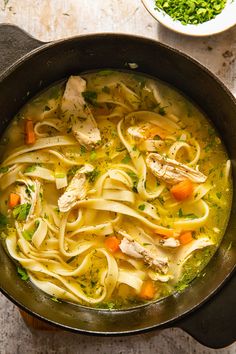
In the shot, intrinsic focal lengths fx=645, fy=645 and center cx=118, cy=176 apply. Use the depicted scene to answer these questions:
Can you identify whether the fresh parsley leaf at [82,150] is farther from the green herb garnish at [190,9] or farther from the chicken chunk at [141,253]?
the green herb garnish at [190,9]

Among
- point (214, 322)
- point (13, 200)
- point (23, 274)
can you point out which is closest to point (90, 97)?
point (13, 200)

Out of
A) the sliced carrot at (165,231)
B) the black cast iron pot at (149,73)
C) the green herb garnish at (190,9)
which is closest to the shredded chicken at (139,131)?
the black cast iron pot at (149,73)

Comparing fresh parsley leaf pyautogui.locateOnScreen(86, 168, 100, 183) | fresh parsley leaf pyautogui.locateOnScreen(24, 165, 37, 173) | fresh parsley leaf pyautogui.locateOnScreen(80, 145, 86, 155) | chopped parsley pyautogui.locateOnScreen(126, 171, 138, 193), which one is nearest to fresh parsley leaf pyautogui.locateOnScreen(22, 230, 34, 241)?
fresh parsley leaf pyautogui.locateOnScreen(24, 165, 37, 173)

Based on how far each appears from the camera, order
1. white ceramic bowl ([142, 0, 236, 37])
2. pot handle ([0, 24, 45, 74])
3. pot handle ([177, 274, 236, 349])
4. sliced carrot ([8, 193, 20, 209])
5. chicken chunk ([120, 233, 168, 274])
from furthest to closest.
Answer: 1. white ceramic bowl ([142, 0, 236, 37])
2. sliced carrot ([8, 193, 20, 209])
3. chicken chunk ([120, 233, 168, 274])
4. pot handle ([0, 24, 45, 74])
5. pot handle ([177, 274, 236, 349])

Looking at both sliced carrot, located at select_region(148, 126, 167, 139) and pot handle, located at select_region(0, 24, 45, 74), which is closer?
pot handle, located at select_region(0, 24, 45, 74)

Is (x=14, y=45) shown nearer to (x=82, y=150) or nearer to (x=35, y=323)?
(x=82, y=150)

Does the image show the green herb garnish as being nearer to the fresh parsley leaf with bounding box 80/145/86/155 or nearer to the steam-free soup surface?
the steam-free soup surface
